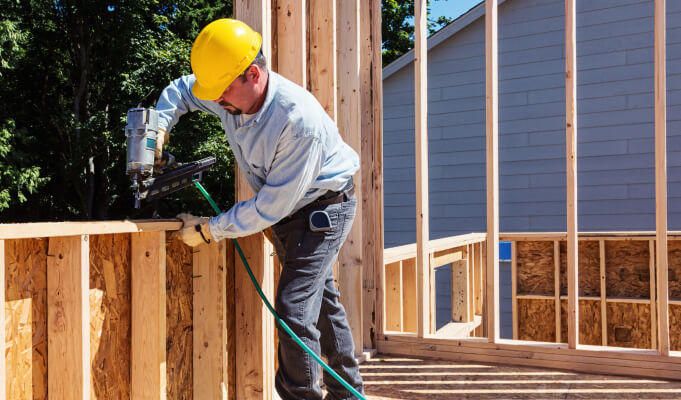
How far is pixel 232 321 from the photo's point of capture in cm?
251

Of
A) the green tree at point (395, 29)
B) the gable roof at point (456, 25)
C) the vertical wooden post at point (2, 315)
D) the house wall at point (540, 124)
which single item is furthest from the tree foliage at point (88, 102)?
the vertical wooden post at point (2, 315)

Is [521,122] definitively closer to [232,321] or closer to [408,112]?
[408,112]

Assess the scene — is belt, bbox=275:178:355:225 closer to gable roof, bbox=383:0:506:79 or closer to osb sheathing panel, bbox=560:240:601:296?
osb sheathing panel, bbox=560:240:601:296

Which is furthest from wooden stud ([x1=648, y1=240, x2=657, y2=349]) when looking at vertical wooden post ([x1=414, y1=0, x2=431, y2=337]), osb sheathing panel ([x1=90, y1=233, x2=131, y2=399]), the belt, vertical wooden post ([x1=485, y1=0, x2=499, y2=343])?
osb sheathing panel ([x1=90, y1=233, x2=131, y2=399])

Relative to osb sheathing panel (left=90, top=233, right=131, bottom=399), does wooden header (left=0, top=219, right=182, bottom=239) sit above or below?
above

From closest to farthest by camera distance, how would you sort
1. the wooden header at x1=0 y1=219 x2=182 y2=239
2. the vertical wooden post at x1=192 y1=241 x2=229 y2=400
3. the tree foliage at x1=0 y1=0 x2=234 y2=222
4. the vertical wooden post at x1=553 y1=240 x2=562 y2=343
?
the wooden header at x1=0 y1=219 x2=182 y2=239 → the vertical wooden post at x1=192 y1=241 x2=229 y2=400 → the vertical wooden post at x1=553 y1=240 x2=562 y2=343 → the tree foliage at x1=0 y1=0 x2=234 y2=222

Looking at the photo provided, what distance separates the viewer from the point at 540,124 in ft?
24.5

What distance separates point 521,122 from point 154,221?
21.8ft

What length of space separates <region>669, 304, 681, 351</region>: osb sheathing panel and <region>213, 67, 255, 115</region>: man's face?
17.0 feet

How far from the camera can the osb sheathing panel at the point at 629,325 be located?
5.29m

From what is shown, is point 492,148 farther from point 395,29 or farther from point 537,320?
point 395,29

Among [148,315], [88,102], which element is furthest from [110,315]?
[88,102]

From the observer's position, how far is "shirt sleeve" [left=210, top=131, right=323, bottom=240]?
185 centimetres

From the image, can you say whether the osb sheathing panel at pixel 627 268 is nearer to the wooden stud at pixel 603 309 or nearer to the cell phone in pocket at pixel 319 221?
the wooden stud at pixel 603 309
